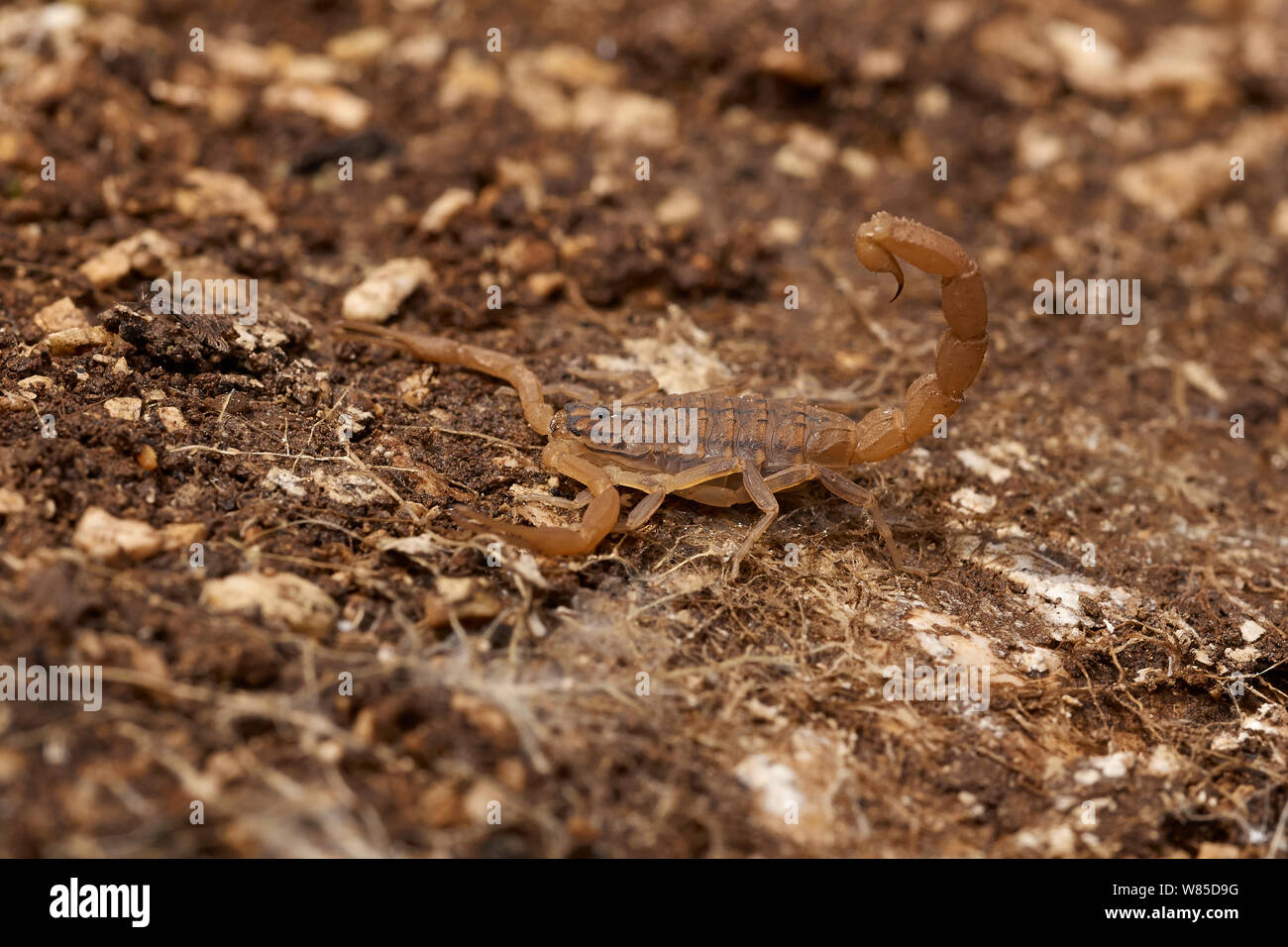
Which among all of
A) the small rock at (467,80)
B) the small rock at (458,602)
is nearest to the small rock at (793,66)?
the small rock at (467,80)

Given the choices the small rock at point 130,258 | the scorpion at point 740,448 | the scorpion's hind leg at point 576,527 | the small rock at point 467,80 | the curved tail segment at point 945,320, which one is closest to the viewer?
the curved tail segment at point 945,320

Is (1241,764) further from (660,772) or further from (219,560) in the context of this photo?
(219,560)

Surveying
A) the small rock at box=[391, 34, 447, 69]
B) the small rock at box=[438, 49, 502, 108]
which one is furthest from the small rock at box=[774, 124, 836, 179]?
the small rock at box=[391, 34, 447, 69]

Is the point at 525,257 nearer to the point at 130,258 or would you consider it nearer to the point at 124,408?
the point at 130,258

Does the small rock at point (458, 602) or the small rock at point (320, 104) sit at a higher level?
the small rock at point (320, 104)

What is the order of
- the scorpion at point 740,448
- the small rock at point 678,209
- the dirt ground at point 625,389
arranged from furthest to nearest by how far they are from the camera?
the small rock at point 678,209 → the scorpion at point 740,448 → the dirt ground at point 625,389

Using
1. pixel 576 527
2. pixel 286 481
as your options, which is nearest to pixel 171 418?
pixel 286 481

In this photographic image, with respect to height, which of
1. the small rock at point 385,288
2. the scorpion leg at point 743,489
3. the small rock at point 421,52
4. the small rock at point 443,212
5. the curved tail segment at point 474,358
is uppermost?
the small rock at point 421,52

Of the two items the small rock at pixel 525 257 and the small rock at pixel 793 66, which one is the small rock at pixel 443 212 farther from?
the small rock at pixel 793 66
